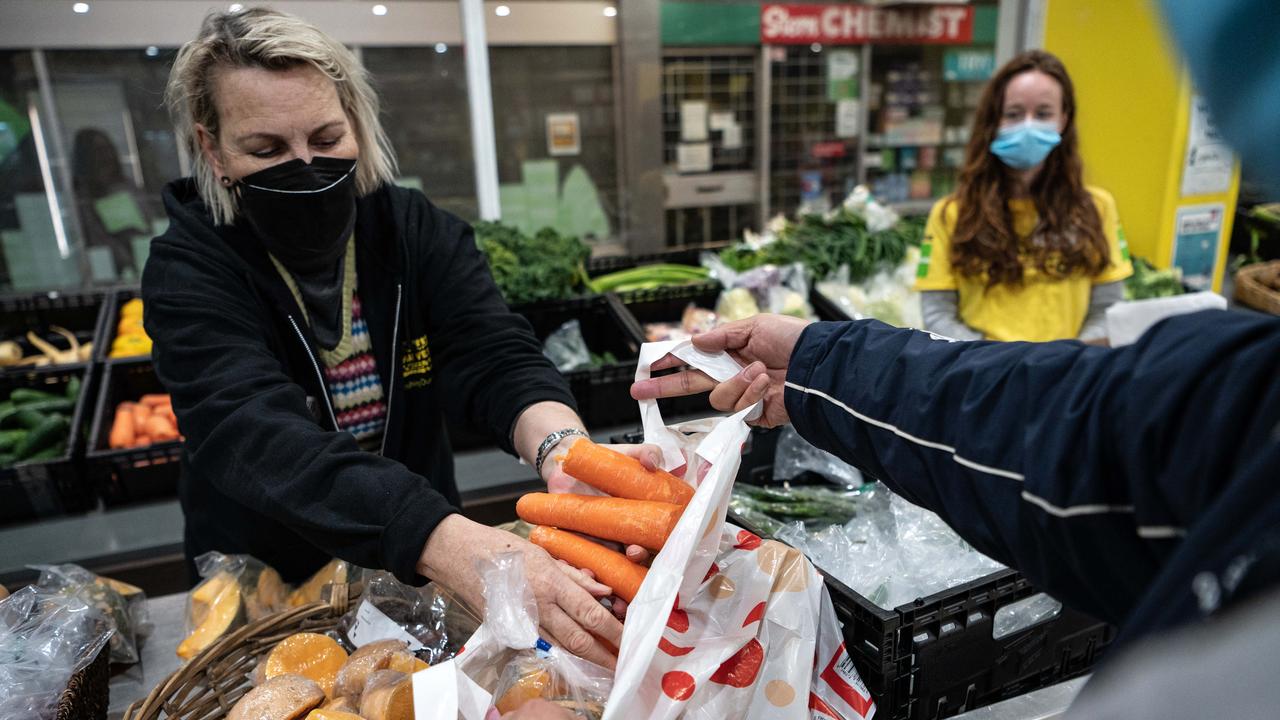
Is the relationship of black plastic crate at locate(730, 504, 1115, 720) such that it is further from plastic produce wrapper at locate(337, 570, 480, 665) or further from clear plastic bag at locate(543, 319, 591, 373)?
clear plastic bag at locate(543, 319, 591, 373)

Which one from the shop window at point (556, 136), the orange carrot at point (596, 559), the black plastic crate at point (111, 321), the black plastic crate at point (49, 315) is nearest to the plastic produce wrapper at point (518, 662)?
the orange carrot at point (596, 559)

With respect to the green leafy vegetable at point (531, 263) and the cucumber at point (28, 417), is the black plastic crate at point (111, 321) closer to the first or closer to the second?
the cucumber at point (28, 417)

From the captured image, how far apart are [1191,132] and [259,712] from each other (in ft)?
16.4

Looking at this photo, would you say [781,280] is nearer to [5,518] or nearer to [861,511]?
[861,511]

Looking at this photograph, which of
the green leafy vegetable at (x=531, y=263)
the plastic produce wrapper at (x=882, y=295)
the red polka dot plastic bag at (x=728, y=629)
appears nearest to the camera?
the red polka dot plastic bag at (x=728, y=629)

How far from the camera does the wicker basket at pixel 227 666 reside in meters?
1.22

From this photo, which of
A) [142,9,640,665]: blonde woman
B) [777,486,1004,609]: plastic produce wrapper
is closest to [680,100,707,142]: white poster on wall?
[142,9,640,665]: blonde woman

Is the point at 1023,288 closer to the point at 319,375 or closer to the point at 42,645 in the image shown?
the point at 319,375

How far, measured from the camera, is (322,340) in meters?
1.79

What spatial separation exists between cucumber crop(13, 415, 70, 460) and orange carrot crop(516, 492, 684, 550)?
2323mm

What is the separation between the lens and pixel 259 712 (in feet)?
3.85

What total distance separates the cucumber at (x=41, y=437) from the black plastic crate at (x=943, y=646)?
2.88m

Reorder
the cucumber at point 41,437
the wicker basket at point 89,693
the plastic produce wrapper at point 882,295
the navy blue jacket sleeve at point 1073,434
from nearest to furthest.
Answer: the navy blue jacket sleeve at point 1073,434 → the wicker basket at point 89,693 → the cucumber at point 41,437 → the plastic produce wrapper at point 882,295

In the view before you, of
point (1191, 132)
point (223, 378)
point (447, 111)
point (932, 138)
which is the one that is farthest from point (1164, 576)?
point (932, 138)
